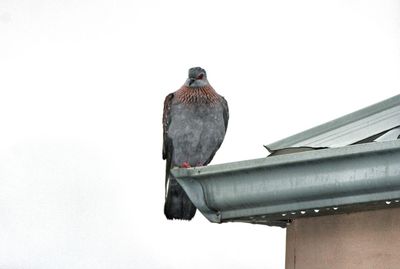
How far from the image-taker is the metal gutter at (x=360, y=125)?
5.25 feet

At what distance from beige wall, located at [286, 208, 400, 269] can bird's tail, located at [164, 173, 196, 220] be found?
91 cm

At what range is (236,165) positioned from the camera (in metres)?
1.55

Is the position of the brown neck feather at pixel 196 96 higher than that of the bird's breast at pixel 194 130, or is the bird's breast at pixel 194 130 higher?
the brown neck feather at pixel 196 96

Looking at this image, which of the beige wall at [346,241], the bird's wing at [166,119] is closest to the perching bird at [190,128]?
the bird's wing at [166,119]

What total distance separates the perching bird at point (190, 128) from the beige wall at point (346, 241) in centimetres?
99

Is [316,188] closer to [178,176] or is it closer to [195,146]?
[178,176]

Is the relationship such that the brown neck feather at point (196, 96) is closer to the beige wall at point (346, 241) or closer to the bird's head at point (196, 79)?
the bird's head at point (196, 79)

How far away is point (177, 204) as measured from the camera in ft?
8.75

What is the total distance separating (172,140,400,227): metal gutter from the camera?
142 cm

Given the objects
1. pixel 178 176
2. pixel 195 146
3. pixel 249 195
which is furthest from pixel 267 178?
pixel 195 146

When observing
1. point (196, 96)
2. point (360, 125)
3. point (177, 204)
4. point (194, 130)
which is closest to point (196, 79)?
point (196, 96)

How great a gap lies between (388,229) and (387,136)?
174 mm

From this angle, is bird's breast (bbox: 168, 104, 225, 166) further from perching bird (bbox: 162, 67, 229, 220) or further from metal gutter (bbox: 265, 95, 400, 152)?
metal gutter (bbox: 265, 95, 400, 152)

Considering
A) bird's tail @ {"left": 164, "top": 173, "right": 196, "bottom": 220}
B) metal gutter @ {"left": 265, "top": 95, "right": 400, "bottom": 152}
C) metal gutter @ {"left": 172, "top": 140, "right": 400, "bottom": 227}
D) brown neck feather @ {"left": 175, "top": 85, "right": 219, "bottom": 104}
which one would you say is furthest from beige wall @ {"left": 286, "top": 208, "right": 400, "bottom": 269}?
brown neck feather @ {"left": 175, "top": 85, "right": 219, "bottom": 104}
